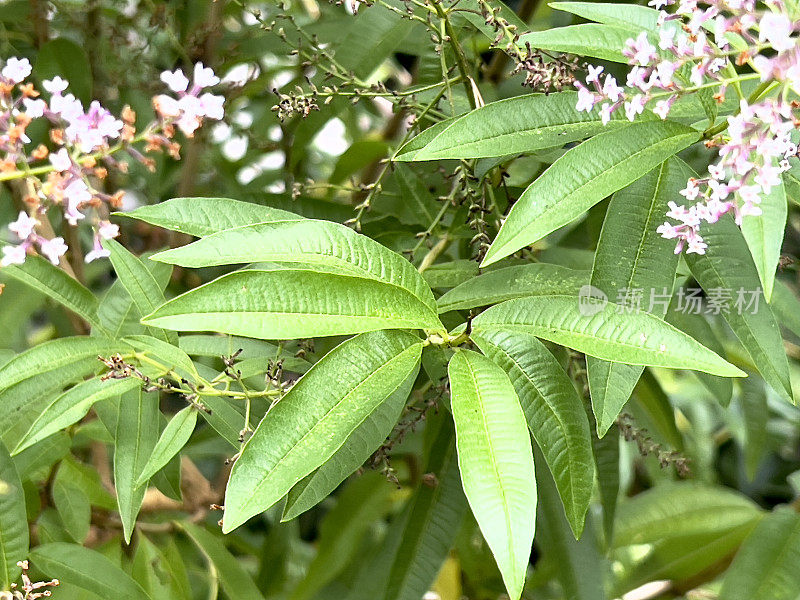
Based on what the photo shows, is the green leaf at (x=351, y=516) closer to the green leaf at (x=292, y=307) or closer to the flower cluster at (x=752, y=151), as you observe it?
the green leaf at (x=292, y=307)

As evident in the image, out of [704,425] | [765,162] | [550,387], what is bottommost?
[704,425]

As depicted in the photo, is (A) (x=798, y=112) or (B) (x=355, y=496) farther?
(B) (x=355, y=496)

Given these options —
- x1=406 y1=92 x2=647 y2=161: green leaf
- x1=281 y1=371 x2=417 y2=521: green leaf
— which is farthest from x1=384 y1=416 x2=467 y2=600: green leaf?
x1=406 y1=92 x2=647 y2=161: green leaf

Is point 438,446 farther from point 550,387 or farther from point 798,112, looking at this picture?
point 798,112

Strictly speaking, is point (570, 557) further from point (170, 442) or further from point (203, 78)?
point (203, 78)

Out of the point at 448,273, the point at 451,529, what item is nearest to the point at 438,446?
the point at 451,529

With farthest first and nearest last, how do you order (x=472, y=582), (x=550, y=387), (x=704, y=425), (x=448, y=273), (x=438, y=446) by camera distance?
(x=704, y=425) → (x=472, y=582) → (x=438, y=446) → (x=448, y=273) → (x=550, y=387)

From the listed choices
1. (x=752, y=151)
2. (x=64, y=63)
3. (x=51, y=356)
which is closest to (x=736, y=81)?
(x=752, y=151)

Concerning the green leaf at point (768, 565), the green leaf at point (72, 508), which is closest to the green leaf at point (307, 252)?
the green leaf at point (72, 508)
